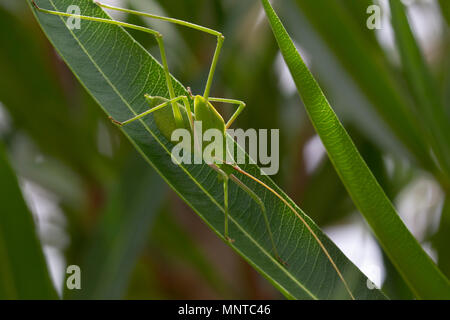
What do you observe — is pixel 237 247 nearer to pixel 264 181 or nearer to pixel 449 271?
pixel 264 181

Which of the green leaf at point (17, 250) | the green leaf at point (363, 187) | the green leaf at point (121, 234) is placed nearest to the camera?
the green leaf at point (363, 187)

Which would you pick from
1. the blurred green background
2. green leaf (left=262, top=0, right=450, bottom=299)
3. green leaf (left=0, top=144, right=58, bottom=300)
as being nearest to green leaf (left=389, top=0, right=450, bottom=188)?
the blurred green background

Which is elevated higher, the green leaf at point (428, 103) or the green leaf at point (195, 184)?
the green leaf at point (428, 103)

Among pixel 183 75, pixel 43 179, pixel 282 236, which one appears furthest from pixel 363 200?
pixel 43 179

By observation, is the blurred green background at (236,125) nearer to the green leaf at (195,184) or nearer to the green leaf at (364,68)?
the green leaf at (364,68)

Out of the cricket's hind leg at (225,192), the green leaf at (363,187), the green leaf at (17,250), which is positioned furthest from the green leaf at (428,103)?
the green leaf at (17,250)

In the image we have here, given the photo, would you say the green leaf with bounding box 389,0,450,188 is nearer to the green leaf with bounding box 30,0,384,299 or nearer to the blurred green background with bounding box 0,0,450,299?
the blurred green background with bounding box 0,0,450,299
